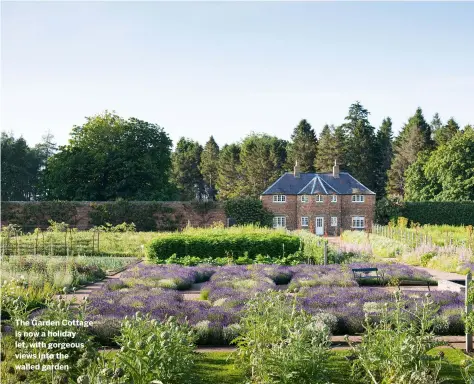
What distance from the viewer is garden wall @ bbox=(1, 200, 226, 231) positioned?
36.2m

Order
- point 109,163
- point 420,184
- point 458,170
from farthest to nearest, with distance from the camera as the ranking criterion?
point 420,184
point 458,170
point 109,163

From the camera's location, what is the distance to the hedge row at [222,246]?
20281 mm

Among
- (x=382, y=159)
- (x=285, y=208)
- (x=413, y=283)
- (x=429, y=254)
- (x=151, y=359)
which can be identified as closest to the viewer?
(x=151, y=359)

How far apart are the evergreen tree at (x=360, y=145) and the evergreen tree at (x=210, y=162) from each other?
17774 mm

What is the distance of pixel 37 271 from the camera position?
1430 centimetres

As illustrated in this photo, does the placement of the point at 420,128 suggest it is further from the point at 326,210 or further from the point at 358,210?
the point at 326,210

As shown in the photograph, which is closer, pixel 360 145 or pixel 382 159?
pixel 360 145

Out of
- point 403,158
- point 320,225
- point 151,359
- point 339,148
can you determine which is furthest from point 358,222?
point 151,359

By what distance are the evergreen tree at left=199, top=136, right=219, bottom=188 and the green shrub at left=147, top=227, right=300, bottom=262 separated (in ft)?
155

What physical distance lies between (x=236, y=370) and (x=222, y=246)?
43.9 feet

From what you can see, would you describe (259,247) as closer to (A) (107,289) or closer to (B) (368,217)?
(A) (107,289)

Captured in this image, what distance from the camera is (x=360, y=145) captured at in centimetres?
5597

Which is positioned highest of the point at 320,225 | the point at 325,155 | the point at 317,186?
the point at 325,155

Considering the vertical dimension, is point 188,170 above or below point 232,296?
above
